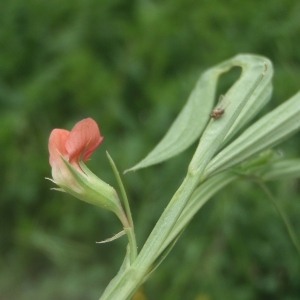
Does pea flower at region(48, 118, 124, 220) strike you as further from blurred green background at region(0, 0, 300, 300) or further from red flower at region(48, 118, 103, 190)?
blurred green background at region(0, 0, 300, 300)

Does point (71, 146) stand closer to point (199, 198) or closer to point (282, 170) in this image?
point (199, 198)

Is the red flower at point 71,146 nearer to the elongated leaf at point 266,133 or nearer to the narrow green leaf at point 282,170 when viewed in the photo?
the elongated leaf at point 266,133

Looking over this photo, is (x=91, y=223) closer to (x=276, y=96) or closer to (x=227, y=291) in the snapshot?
(x=227, y=291)

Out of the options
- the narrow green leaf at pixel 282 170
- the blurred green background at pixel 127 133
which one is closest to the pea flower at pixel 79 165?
the narrow green leaf at pixel 282 170

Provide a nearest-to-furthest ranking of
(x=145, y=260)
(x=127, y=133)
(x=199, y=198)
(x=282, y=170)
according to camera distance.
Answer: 1. (x=145, y=260)
2. (x=199, y=198)
3. (x=282, y=170)
4. (x=127, y=133)

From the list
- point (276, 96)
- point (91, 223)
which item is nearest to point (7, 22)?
point (91, 223)

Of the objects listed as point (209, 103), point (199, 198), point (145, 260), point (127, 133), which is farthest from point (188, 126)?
point (127, 133)

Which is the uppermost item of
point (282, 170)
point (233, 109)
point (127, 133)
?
point (233, 109)
